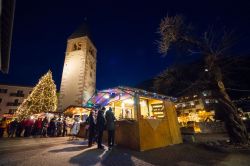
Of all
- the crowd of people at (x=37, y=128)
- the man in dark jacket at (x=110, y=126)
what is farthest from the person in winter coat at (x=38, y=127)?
the man in dark jacket at (x=110, y=126)

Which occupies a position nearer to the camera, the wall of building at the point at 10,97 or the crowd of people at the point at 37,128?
the crowd of people at the point at 37,128

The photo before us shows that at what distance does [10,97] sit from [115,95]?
56.3 metres

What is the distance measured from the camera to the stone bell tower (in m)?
27.4

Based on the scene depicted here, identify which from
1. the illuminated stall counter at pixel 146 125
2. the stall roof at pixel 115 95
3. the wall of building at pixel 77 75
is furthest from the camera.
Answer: the wall of building at pixel 77 75

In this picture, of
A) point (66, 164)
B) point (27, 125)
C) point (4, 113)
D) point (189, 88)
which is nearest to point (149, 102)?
point (189, 88)

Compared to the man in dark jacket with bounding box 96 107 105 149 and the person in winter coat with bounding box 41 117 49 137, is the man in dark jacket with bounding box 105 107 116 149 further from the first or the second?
the person in winter coat with bounding box 41 117 49 137

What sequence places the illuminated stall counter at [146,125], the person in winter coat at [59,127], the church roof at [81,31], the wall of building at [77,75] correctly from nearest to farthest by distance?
the illuminated stall counter at [146,125], the person in winter coat at [59,127], the wall of building at [77,75], the church roof at [81,31]

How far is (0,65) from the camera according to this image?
370 inches

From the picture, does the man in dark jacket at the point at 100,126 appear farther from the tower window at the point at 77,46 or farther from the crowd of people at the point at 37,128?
the tower window at the point at 77,46

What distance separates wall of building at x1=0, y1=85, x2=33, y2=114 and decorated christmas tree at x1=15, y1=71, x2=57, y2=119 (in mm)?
35272

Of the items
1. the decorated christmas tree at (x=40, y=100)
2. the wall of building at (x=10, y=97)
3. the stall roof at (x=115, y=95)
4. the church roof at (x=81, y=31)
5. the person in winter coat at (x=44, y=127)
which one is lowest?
the person in winter coat at (x=44, y=127)

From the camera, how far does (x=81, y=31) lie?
3506 centimetres

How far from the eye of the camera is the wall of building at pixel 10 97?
5178 centimetres

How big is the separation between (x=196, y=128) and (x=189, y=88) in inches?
Answer: 597
